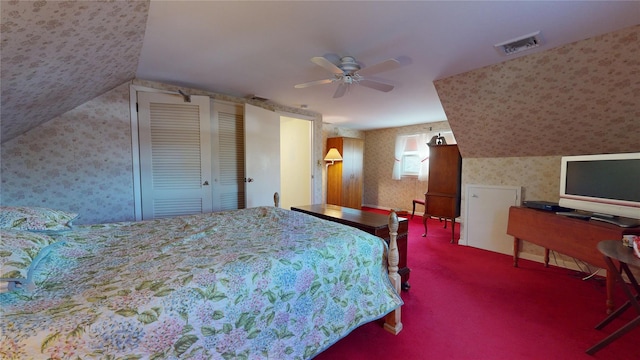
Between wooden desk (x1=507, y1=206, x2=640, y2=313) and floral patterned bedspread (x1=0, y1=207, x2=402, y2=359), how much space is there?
1.80 metres

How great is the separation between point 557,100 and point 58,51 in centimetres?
399

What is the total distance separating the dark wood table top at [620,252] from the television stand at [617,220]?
0.59m

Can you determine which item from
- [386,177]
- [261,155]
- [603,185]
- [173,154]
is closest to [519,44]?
[603,185]

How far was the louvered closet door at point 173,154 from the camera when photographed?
9.67 feet

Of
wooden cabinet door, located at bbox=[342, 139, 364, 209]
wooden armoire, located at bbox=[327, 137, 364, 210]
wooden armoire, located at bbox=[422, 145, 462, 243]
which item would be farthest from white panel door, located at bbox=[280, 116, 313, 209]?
wooden armoire, located at bbox=[422, 145, 462, 243]

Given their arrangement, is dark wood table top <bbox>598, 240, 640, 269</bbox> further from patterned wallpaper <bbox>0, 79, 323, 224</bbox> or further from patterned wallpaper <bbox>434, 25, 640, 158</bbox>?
patterned wallpaper <bbox>0, 79, 323, 224</bbox>

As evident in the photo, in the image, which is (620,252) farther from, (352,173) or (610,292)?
(352,173)

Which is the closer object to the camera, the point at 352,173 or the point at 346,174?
the point at 346,174

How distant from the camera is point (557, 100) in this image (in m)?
2.43

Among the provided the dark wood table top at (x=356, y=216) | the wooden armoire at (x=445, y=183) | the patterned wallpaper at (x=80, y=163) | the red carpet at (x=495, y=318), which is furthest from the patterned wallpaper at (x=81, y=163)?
the wooden armoire at (x=445, y=183)

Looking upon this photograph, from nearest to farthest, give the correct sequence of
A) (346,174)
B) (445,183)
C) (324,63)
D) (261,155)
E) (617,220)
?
1. (324,63)
2. (617,220)
3. (261,155)
4. (445,183)
5. (346,174)

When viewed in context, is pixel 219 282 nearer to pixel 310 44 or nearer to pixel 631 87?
pixel 310 44

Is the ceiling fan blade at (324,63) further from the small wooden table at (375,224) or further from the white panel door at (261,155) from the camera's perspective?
the white panel door at (261,155)

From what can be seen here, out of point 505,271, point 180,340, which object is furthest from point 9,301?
point 505,271
